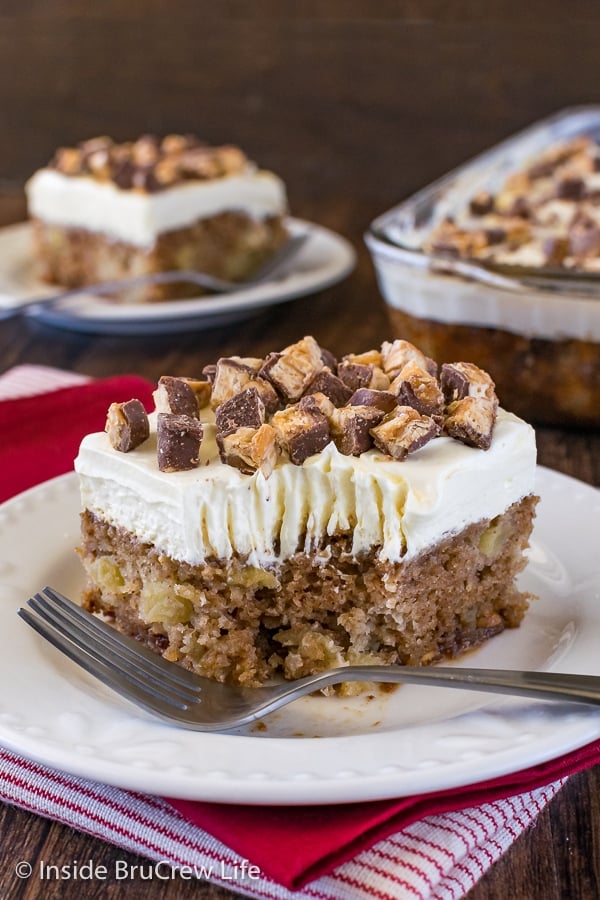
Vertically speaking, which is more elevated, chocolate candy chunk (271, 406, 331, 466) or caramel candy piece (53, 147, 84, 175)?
chocolate candy chunk (271, 406, 331, 466)

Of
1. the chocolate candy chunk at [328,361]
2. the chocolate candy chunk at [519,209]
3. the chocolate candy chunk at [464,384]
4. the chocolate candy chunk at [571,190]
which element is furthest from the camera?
the chocolate candy chunk at [571,190]

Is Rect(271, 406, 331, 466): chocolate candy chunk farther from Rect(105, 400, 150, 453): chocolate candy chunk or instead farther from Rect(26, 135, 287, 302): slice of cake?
Rect(26, 135, 287, 302): slice of cake

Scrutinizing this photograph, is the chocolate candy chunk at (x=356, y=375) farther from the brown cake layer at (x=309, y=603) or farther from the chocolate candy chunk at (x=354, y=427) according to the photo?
the brown cake layer at (x=309, y=603)

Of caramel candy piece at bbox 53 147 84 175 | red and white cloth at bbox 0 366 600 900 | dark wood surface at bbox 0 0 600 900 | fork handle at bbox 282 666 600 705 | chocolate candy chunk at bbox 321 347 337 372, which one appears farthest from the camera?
dark wood surface at bbox 0 0 600 900

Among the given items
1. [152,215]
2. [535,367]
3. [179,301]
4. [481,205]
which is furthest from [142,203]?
[535,367]

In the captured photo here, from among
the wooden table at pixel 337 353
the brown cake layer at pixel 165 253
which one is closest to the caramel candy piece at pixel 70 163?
the brown cake layer at pixel 165 253

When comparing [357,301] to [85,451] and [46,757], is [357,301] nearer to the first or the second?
[85,451]

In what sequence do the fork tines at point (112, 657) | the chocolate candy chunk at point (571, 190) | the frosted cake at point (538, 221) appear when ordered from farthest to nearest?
the chocolate candy chunk at point (571, 190)
the frosted cake at point (538, 221)
the fork tines at point (112, 657)

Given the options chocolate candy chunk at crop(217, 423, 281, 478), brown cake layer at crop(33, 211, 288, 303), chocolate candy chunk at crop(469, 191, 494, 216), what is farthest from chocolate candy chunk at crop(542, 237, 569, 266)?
chocolate candy chunk at crop(217, 423, 281, 478)

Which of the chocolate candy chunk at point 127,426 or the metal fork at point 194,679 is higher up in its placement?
the chocolate candy chunk at point 127,426

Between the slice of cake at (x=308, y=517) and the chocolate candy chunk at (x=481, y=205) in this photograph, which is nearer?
the slice of cake at (x=308, y=517)
